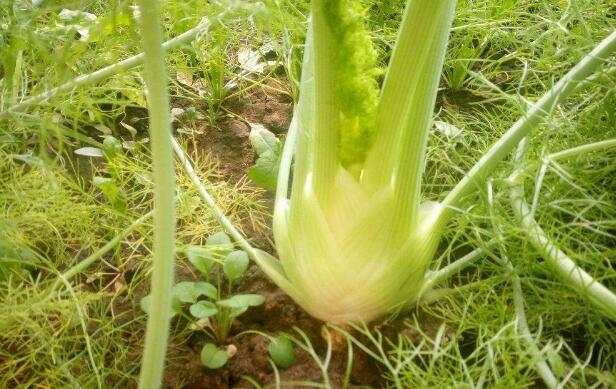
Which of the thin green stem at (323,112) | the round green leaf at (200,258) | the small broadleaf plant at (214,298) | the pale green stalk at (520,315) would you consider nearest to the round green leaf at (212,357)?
the small broadleaf plant at (214,298)

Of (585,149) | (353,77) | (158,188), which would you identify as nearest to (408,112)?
(353,77)

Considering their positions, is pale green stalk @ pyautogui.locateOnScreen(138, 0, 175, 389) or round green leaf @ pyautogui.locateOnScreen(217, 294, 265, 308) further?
round green leaf @ pyautogui.locateOnScreen(217, 294, 265, 308)

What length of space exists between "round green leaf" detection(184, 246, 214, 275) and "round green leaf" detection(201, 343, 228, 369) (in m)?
0.10

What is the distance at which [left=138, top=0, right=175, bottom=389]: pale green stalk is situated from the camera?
487 millimetres

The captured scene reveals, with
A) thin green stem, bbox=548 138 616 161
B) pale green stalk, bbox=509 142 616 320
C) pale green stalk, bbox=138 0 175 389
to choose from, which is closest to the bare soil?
pale green stalk, bbox=138 0 175 389

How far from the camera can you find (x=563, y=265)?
67 centimetres

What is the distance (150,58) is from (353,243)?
1.17 feet

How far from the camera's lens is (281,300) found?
2.57 ft

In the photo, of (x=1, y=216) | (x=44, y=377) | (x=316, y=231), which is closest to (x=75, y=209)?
(x=1, y=216)

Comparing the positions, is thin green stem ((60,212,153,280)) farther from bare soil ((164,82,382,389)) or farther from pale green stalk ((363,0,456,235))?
pale green stalk ((363,0,456,235))

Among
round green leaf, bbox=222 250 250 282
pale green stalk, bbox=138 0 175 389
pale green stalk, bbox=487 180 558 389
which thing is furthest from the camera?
round green leaf, bbox=222 250 250 282

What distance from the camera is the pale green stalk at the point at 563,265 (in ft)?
2.09

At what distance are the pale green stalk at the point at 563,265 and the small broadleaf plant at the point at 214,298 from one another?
32 centimetres

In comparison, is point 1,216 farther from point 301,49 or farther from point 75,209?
point 301,49
